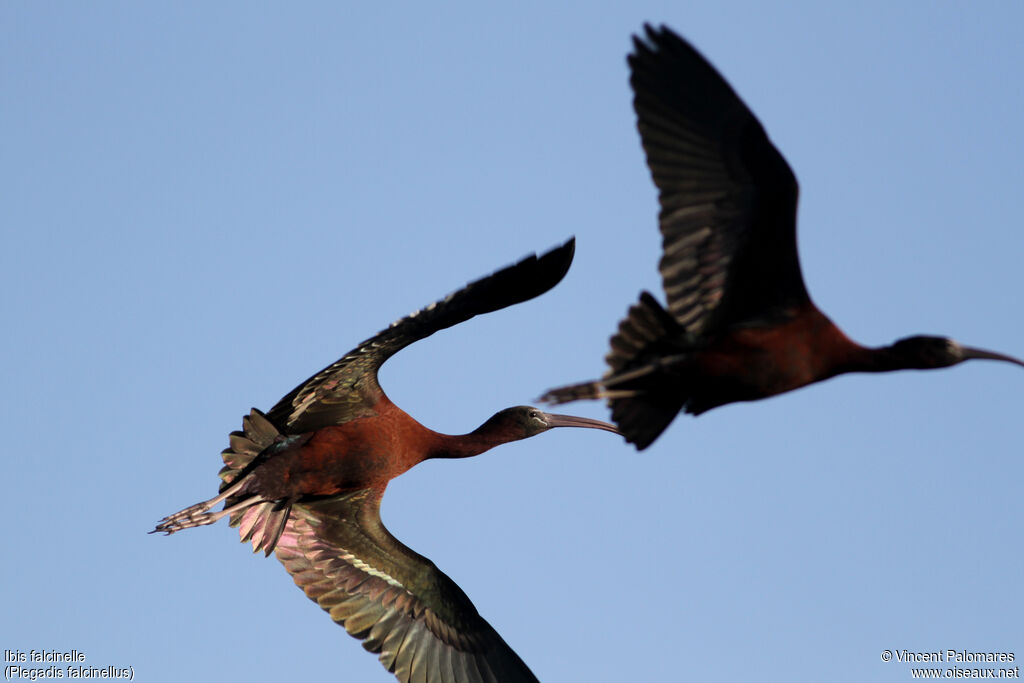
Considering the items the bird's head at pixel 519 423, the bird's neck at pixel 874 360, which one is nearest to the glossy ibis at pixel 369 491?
the bird's head at pixel 519 423

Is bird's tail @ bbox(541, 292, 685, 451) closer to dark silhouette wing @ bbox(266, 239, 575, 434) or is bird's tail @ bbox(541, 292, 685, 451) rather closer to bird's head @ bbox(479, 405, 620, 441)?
dark silhouette wing @ bbox(266, 239, 575, 434)

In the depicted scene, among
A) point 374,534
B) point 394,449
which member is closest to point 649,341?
point 394,449

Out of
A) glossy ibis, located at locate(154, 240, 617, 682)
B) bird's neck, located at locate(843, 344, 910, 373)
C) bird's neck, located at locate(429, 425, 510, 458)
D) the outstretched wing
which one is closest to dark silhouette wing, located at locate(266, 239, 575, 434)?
glossy ibis, located at locate(154, 240, 617, 682)

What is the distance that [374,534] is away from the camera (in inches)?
460

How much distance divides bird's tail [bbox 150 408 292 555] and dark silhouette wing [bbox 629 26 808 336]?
3.72m

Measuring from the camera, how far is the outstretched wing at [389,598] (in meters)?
11.6

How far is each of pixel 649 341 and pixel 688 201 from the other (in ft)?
2.97

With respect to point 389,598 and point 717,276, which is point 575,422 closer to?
point 389,598

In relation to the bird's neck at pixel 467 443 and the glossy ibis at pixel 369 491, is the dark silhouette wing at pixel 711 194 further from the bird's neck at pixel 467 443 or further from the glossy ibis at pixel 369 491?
the bird's neck at pixel 467 443

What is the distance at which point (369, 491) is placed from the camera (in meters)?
11.3

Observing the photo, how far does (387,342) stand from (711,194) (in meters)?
2.87

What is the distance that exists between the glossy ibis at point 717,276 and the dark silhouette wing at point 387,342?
1.40 meters

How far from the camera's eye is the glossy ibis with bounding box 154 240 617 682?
1009 cm

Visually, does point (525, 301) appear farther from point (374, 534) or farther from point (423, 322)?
point (374, 534)
